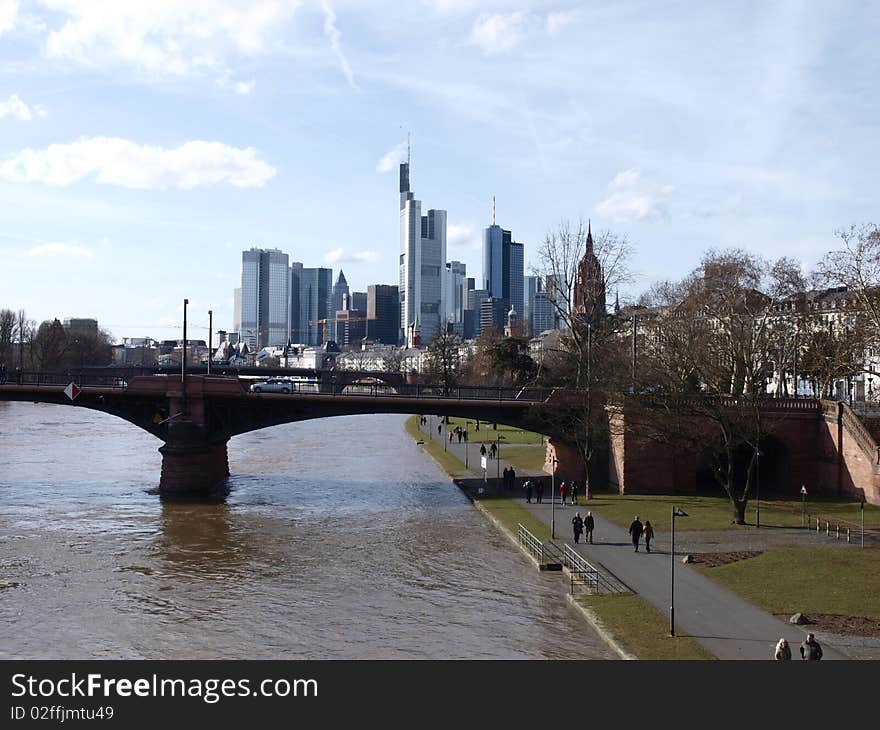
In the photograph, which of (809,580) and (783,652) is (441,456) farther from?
(783,652)

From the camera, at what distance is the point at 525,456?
69.5m

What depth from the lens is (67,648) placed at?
80.2ft

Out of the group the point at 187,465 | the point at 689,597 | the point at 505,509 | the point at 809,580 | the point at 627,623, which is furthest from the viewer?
the point at 187,465

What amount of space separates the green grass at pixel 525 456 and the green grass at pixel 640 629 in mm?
33694

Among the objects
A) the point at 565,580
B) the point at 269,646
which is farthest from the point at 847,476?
the point at 269,646

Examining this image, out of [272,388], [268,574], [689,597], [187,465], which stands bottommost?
[268,574]

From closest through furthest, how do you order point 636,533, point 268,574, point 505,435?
point 268,574
point 636,533
point 505,435

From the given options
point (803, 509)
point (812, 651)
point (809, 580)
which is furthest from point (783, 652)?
point (803, 509)

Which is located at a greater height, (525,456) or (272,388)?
(272,388)

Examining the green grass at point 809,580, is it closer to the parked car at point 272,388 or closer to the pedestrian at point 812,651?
the pedestrian at point 812,651

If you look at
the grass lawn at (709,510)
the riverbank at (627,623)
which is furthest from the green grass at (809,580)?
the grass lawn at (709,510)

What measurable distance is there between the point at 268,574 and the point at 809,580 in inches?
705

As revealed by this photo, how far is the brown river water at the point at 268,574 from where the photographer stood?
2494 cm
